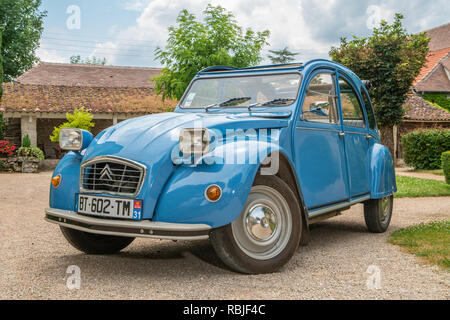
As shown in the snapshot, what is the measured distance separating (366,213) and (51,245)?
4.10 metres

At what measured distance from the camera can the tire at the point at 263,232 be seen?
149 inches

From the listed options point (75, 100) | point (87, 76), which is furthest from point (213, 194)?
point (87, 76)

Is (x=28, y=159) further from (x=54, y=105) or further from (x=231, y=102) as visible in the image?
(x=231, y=102)

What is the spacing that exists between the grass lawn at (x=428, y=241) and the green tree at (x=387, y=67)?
51.4ft

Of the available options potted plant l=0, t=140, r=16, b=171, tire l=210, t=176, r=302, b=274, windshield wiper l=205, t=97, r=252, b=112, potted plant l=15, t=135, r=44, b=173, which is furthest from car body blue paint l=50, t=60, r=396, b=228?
potted plant l=0, t=140, r=16, b=171

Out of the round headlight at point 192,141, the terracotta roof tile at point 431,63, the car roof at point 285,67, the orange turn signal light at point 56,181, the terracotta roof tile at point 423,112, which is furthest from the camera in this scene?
the terracotta roof tile at point 431,63

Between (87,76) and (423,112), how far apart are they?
22.4 meters

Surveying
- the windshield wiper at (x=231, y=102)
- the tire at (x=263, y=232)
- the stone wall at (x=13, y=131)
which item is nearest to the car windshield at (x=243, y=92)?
the windshield wiper at (x=231, y=102)

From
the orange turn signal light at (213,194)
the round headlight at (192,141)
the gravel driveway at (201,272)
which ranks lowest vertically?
the gravel driveway at (201,272)

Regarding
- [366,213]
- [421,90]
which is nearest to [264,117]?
[366,213]

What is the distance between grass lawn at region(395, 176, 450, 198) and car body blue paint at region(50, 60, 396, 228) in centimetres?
626

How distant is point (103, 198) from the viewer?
12.6ft

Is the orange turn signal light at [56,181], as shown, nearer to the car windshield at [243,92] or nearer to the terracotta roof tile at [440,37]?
the car windshield at [243,92]
